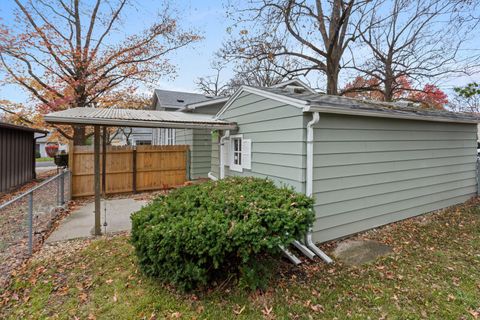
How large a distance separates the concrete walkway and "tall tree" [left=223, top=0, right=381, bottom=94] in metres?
8.36

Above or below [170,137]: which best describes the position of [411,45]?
above

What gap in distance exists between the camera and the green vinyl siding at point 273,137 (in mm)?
4301

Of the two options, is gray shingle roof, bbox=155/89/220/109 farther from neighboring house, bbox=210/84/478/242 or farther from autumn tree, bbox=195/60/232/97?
autumn tree, bbox=195/60/232/97

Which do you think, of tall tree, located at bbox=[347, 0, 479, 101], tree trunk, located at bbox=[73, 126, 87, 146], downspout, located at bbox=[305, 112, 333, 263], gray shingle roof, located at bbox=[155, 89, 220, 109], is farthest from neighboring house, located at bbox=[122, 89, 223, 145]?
downspout, located at bbox=[305, 112, 333, 263]

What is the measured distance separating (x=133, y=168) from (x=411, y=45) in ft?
48.3

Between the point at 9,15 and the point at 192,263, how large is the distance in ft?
54.8

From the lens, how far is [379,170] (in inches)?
205

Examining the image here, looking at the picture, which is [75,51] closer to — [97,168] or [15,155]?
[15,155]

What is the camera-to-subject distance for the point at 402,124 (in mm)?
5508

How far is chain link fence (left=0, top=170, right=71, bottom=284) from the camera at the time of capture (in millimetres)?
3801

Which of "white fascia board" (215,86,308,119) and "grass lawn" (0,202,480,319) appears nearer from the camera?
"grass lawn" (0,202,480,319)

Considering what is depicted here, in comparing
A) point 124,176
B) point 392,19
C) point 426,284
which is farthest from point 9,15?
point 392,19

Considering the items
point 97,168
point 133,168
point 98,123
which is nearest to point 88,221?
point 97,168

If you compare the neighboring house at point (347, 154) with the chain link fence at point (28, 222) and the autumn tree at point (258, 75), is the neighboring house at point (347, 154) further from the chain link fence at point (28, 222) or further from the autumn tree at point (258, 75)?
the autumn tree at point (258, 75)
